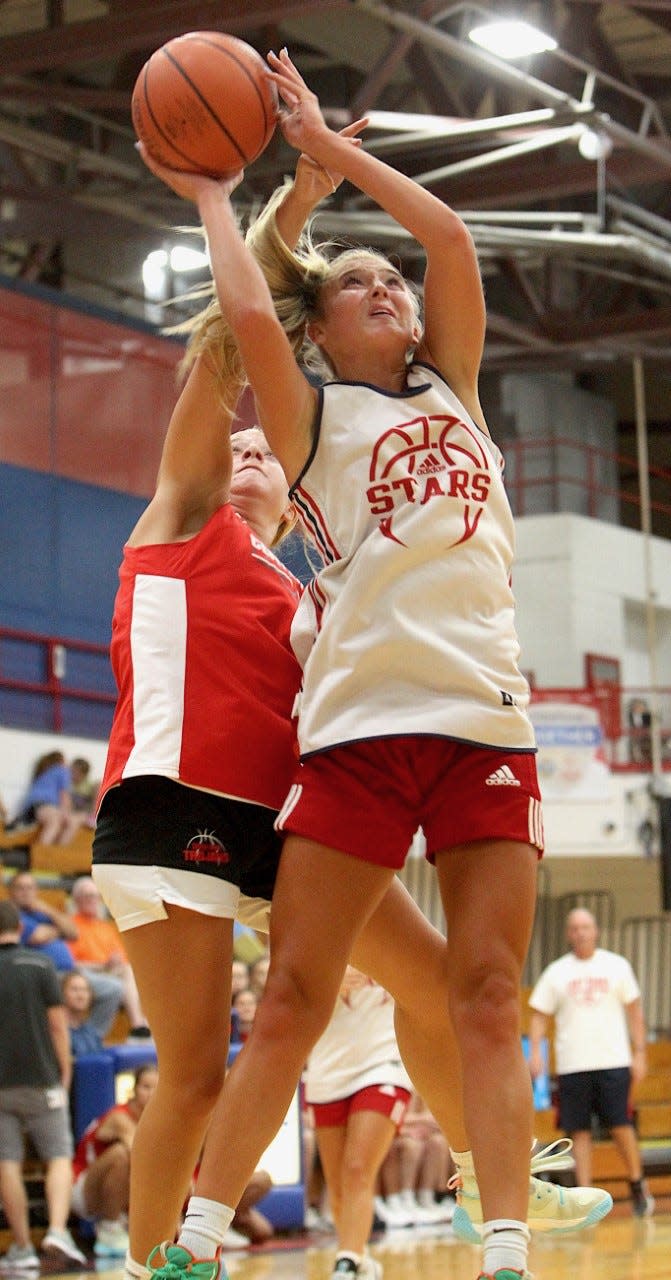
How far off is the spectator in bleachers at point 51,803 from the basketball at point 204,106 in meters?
12.1

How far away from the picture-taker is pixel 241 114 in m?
3.41

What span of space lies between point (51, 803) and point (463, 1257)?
7.97 meters

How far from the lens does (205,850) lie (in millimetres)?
3418

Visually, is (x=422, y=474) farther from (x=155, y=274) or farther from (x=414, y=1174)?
(x=155, y=274)

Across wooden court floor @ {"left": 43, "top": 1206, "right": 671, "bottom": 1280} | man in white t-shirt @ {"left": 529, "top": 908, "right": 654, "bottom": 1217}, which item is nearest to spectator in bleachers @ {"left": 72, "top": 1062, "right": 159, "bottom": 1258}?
wooden court floor @ {"left": 43, "top": 1206, "right": 671, "bottom": 1280}

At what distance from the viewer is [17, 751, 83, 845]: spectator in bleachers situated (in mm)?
15156

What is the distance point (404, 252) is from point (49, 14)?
188 inches

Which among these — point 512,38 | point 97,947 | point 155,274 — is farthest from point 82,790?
point 512,38

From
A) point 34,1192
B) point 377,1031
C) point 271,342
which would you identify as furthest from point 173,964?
point 34,1192

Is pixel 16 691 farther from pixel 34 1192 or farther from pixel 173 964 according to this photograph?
pixel 173 964

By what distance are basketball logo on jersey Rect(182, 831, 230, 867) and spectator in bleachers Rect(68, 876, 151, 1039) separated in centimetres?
808

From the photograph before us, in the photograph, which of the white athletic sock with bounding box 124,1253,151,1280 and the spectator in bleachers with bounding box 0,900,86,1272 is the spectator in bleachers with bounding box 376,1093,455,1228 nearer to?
the spectator in bleachers with bounding box 0,900,86,1272

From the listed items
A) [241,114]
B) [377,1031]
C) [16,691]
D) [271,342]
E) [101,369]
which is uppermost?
[101,369]

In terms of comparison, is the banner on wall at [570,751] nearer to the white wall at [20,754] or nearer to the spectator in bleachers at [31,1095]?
the white wall at [20,754]
